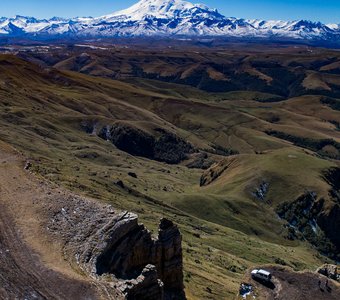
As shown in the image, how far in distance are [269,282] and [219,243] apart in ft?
222

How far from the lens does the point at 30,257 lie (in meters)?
35.5

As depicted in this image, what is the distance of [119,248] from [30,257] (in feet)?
23.5

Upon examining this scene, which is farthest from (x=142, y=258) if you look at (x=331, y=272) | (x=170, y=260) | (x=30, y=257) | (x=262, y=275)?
(x=331, y=272)

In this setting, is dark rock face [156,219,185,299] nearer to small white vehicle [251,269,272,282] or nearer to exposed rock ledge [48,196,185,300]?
exposed rock ledge [48,196,185,300]

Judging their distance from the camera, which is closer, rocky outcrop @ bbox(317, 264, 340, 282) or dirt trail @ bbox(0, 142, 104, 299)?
dirt trail @ bbox(0, 142, 104, 299)

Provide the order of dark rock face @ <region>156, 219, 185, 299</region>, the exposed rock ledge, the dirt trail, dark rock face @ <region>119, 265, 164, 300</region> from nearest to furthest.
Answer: the dirt trail
dark rock face @ <region>119, 265, 164, 300</region>
the exposed rock ledge
dark rock face @ <region>156, 219, 185, 299</region>

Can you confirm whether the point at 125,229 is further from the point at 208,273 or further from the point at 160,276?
the point at 208,273

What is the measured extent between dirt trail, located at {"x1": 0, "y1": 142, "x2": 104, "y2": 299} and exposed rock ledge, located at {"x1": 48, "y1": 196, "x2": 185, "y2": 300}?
1.44 m

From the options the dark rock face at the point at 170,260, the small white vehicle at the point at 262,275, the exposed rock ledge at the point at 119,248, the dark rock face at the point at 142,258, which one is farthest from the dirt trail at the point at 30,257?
the small white vehicle at the point at 262,275

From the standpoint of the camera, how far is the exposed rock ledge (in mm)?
36531

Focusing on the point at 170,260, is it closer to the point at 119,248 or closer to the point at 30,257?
the point at 119,248

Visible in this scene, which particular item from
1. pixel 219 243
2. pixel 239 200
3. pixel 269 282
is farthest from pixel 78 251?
pixel 239 200

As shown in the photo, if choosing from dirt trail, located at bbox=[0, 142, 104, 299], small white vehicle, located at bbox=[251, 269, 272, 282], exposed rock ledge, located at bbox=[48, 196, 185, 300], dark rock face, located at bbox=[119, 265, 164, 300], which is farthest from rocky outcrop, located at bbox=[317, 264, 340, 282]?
dirt trail, located at bbox=[0, 142, 104, 299]

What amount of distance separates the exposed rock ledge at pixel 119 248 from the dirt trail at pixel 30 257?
1.44 meters
